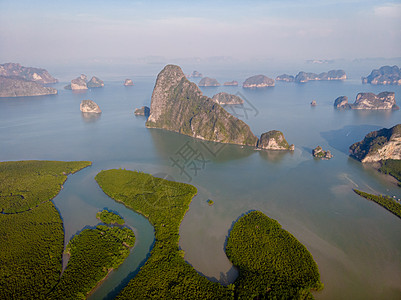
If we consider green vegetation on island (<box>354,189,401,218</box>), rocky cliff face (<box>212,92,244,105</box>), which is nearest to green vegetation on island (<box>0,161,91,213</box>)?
green vegetation on island (<box>354,189,401,218</box>)

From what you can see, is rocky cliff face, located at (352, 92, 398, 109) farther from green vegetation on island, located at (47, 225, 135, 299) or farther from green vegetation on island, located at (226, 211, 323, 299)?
green vegetation on island, located at (47, 225, 135, 299)

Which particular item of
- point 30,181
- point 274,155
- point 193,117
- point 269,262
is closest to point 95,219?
point 30,181

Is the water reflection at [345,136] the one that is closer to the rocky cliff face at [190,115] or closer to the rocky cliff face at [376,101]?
the rocky cliff face at [190,115]

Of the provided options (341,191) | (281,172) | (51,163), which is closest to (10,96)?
(51,163)

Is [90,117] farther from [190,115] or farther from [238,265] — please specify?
[238,265]

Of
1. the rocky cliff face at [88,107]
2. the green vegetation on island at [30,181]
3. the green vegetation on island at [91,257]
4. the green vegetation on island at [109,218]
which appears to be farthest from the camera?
the rocky cliff face at [88,107]

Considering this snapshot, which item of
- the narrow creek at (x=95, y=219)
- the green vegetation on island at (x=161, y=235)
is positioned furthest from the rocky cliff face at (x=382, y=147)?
the narrow creek at (x=95, y=219)
